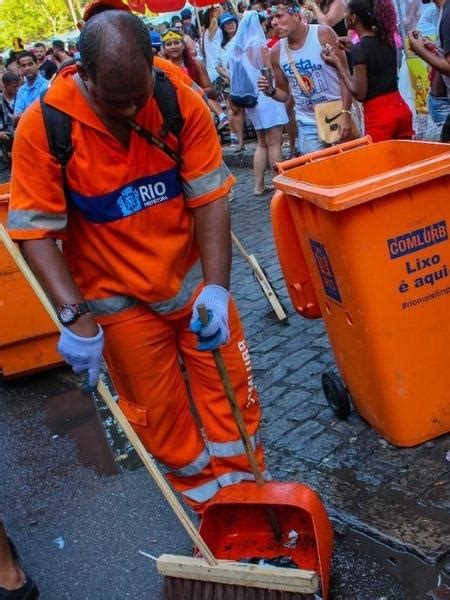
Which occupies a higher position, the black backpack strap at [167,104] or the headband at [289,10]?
the black backpack strap at [167,104]

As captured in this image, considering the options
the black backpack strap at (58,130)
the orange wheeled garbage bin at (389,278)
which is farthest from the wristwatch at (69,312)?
the orange wheeled garbage bin at (389,278)

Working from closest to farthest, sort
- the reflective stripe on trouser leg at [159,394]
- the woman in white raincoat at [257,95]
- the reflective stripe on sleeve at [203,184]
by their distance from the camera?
1. the reflective stripe on sleeve at [203,184]
2. the reflective stripe on trouser leg at [159,394]
3. the woman in white raincoat at [257,95]

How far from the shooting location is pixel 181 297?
293cm

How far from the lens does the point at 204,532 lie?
9.32 ft

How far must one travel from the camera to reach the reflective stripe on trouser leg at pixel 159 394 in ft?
9.63

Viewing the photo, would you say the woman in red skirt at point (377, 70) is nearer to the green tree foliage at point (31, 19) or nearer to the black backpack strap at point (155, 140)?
the black backpack strap at point (155, 140)

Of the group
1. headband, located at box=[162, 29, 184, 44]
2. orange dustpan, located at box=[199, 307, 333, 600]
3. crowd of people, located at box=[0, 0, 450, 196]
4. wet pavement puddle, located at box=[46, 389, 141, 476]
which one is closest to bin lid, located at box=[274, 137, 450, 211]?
crowd of people, located at box=[0, 0, 450, 196]

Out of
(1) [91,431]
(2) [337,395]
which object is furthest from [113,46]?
(1) [91,431]

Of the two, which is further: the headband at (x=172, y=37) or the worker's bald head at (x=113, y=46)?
the headband at (x=172, y=37)

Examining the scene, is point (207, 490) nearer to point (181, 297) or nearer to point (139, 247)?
point (181, 297)

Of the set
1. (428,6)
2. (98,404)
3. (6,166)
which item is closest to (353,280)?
(98,404)

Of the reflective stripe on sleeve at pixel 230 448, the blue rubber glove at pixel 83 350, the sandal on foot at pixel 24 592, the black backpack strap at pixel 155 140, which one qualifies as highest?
the black backpack strap at pixel 155 140

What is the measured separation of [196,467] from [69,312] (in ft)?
2.74

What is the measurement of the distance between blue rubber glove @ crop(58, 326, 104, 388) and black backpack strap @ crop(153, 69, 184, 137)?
716mm
